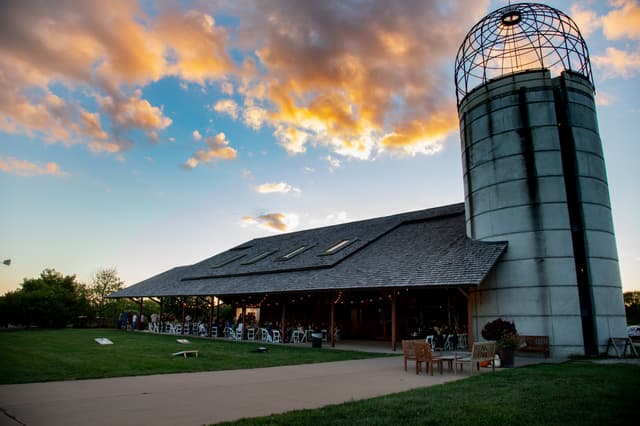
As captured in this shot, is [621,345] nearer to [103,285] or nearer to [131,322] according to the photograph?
[131,322]

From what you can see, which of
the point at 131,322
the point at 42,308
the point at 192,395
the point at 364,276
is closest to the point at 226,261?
the point at 131,322

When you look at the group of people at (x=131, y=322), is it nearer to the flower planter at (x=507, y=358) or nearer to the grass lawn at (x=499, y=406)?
the flower planter at (x=507, y=358)

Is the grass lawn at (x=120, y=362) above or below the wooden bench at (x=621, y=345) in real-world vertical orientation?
below

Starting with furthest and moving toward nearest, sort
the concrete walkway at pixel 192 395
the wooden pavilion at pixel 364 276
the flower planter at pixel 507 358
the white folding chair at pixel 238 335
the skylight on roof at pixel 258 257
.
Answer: the skylight on roof at pixel 258 257 < the white folding chair at pixel 238 335 < the wooden pavilion at pixel 364 276 < the flower planter at pixel 507 358 < the concrete walkway at pixel 192 395

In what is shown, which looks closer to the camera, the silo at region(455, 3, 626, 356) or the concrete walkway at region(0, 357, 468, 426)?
the concrete walkway at region(0, 357, 468, 426)

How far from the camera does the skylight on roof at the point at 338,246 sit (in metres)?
22.0

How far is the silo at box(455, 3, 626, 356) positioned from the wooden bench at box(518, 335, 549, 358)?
0.35 meters

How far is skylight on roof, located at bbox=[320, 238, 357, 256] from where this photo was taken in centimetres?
2198

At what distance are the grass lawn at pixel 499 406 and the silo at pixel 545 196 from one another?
6417mm

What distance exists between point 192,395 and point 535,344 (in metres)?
11.7

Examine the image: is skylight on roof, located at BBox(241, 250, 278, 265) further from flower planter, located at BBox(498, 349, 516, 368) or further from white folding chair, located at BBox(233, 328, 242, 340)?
flower planter, located at BBox(498, 349, 516, 368)

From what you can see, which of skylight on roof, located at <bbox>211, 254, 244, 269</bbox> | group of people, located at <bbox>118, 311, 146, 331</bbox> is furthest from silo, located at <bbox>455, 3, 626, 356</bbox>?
group of people, located at <bbox>118, 311, 146, 331</bbox>

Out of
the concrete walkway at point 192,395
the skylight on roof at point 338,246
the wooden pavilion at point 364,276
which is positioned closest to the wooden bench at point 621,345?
the wooden pavilion at point 364,276

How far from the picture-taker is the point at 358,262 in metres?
19.1
